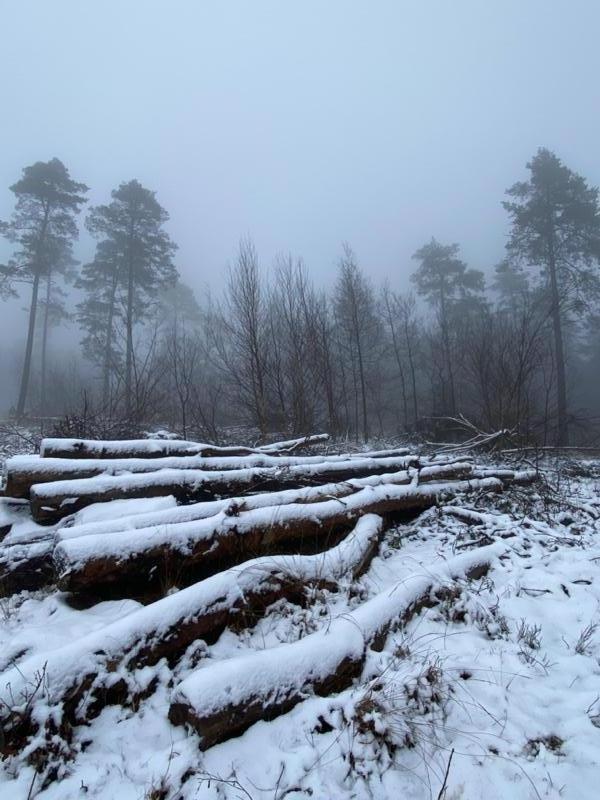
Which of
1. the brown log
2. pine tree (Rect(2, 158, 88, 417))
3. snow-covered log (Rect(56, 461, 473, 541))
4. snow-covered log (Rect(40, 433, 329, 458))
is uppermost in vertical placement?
pine tree (Rect(2, 158, 88, 417))

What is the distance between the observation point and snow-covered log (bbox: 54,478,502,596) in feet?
9.46

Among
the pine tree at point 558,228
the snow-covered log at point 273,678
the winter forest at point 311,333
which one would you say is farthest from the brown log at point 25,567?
the pine tree at point 558,228

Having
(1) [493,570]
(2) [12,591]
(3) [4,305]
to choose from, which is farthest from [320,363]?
(3) [4,305]

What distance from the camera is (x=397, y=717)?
6.86 feet

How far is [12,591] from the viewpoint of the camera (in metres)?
3.30

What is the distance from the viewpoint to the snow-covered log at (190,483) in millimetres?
3951

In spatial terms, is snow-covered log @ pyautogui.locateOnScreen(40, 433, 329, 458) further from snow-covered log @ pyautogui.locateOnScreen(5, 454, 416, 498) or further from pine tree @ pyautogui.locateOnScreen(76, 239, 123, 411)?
pine tree @ pyautogui.locateOnScreen(76, 239, 123, 411)

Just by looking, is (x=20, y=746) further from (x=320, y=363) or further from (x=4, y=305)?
(x=4, y=305)

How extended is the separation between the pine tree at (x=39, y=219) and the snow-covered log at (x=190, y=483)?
22123 mm

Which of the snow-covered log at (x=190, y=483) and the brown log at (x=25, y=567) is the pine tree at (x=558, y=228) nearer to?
the snow-covered log at (x=190, y=483)

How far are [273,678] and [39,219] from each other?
2806 cm

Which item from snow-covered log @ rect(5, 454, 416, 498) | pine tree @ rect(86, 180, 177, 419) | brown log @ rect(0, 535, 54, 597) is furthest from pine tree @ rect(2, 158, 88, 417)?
brown log @ rect(0, 535, 54, 597)

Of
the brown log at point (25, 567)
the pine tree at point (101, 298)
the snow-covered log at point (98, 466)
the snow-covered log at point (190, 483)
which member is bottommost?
the brown log at point (25, 567)

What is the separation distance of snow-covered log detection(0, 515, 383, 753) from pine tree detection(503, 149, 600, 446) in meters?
21.4
